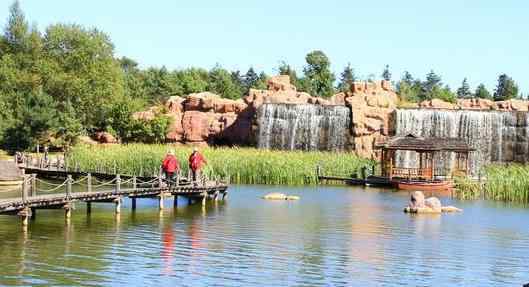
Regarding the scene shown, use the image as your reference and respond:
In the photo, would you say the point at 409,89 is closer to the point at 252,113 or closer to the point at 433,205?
the point at 252,113

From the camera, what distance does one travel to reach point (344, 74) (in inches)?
6147

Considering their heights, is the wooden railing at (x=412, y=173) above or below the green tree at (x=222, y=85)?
below

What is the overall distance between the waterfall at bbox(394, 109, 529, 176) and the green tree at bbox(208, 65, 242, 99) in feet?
178

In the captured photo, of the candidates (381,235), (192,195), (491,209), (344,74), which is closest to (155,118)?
(192,195)

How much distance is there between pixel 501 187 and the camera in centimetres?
4956

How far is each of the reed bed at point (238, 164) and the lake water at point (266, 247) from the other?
50.9 ft

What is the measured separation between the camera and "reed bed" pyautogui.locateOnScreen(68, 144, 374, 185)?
2367 inches

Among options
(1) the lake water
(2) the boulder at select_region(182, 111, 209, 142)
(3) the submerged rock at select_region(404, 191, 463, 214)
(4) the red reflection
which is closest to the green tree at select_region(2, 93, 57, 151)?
(2) the boulder at select_region(182, 111, 209, 142)

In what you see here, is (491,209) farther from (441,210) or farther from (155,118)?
(155,118)

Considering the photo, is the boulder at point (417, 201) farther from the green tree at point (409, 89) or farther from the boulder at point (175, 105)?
the green tree at point (409, 89)

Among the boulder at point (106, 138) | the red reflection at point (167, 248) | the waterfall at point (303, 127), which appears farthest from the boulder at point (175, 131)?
the red reflection at point (167, 248)

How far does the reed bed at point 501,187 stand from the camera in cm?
4881

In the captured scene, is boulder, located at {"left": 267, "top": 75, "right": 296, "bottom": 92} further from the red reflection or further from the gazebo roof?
the red reflection

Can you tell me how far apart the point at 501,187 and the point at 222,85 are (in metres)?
84.1
